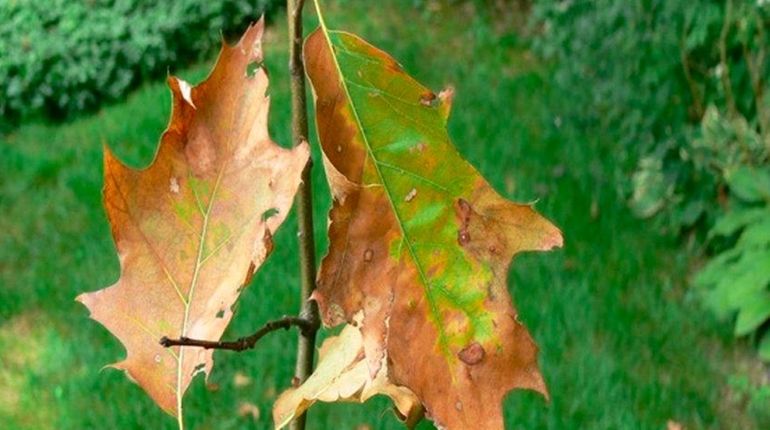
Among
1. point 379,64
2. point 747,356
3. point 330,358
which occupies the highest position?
point 379,64

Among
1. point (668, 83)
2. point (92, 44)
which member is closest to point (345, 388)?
point (668, 83)

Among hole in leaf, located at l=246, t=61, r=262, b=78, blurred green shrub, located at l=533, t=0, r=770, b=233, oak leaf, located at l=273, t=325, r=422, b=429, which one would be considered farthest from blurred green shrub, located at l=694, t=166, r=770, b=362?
hole in leaf, located at l=246, t=61, r=262, b=78

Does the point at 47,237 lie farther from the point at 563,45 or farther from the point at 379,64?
the point at 379,64

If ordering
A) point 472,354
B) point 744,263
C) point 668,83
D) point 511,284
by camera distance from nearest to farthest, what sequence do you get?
point 472,354
point 744,263
point 511,284
point 668,83

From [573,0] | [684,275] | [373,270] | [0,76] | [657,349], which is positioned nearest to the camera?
[373,270]

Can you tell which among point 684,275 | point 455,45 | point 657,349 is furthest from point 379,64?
point 455,45

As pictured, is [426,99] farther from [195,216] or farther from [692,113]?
[692,113]

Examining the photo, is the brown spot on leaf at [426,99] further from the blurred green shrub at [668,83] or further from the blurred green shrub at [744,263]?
the blurred green shrub at [668,83]
